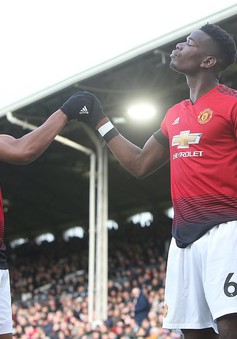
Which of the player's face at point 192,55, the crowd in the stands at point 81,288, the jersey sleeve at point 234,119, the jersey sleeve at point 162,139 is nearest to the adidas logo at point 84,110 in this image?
the jersey sleeve at point 162,139

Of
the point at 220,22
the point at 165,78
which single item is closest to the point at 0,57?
the point at 165,78

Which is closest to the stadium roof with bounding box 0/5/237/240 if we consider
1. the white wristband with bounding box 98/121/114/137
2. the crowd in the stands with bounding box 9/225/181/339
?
the crowd in the stands with bounding box 9/225/181/339

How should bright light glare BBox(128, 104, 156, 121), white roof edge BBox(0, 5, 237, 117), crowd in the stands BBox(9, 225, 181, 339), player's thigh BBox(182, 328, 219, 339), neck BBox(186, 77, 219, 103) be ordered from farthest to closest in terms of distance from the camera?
bright light glare BBox(128, 104, 156, 121) → crowd in the stands BBox(9, 225, 181, 339) → white roof edge BBox(0, 5, 237, 117) → neck BBox(186, 77, 219, 103) → player's thigh BBox(182, 328, 219, 339)

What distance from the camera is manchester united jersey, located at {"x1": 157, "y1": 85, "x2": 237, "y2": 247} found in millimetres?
3148

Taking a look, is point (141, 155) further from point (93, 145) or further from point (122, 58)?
point (93, 145)

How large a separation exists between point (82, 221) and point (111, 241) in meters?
3.60

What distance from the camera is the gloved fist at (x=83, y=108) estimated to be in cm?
367

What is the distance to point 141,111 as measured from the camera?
48.9 feet

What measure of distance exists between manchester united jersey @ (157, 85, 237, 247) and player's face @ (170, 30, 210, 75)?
21 cm

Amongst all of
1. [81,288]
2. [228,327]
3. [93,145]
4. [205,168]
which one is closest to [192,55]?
[205,168]

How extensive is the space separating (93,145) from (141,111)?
261cm

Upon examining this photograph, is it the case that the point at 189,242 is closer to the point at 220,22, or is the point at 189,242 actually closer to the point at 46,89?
the point at 220,22

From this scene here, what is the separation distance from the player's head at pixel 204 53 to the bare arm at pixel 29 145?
731mm

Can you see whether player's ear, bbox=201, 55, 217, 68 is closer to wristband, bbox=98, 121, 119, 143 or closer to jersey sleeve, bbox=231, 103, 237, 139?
jersey sleeve, bbox=231, 103, 237, 139
